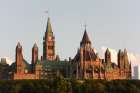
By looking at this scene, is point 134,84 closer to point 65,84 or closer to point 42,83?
point 42,83

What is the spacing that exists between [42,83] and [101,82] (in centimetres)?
2164

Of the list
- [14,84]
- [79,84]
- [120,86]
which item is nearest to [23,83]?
[14,84]

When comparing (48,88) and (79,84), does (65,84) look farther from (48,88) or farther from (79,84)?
(79,84)

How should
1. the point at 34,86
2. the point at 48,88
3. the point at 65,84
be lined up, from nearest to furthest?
the point at 65,84 < the point at 48,88 < the point at 34,86

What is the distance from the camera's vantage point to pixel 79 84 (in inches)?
6880

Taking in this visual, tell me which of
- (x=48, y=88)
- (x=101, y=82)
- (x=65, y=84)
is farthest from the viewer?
(x=101, y=82)

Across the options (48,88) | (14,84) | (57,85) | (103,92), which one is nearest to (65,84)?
(57,85)

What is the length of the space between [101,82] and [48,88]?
30.1 meters

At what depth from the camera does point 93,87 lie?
175 metres

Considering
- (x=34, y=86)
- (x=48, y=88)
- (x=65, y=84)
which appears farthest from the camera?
(x=34, y=86)

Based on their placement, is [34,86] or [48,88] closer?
[48,88]

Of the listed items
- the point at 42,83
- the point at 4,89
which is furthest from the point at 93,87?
the point at 4,89

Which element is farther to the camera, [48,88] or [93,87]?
[93,87]

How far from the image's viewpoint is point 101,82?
186125mm
